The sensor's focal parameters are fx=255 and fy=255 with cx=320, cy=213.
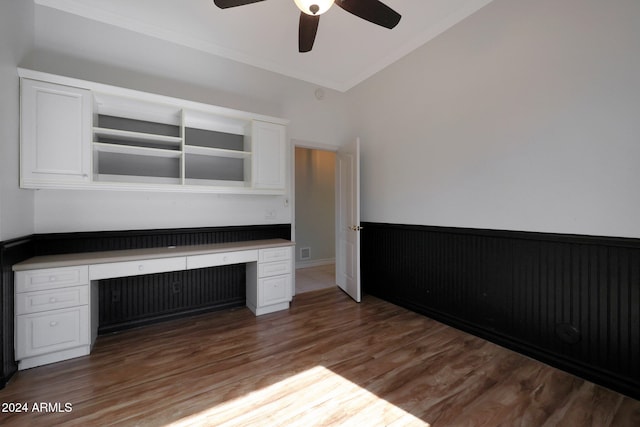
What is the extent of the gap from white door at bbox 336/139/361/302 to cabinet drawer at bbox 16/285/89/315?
107 inches

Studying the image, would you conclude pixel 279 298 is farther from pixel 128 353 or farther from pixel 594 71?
pixel 594 71

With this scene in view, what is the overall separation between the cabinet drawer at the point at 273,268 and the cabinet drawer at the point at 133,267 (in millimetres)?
784

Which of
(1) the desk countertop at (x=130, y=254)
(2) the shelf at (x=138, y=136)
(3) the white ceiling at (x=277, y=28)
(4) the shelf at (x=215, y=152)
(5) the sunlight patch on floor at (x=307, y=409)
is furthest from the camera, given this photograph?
(4) the shelf at (x=215, y=152)

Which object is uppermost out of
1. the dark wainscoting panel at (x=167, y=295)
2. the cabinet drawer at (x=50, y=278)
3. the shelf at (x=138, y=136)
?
the shelf at (x=138, y=136)

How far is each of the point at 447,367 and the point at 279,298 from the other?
70.8 inches

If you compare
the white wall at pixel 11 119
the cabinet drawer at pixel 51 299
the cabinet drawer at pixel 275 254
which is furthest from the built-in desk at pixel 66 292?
the cabinet drawer at pixel 275 254

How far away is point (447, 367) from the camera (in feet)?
6.38

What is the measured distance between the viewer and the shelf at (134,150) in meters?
2.35

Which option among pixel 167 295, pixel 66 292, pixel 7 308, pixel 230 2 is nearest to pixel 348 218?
pixel 167 295

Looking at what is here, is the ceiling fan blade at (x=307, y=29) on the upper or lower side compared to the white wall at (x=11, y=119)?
upper

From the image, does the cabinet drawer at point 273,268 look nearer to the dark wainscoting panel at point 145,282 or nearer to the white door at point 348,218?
the dark wainscoting panel at point 145,282

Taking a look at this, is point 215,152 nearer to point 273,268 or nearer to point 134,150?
point 134,150

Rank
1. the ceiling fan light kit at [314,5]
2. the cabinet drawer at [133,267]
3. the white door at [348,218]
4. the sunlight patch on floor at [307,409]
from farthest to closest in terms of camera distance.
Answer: the white door at [348,218], the cabinet drawer at [133,267], the ceiling fan light kit at [314,5], the sunlight patch on floor at [307,409]

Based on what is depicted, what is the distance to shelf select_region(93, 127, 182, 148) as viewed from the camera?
2.29 m
